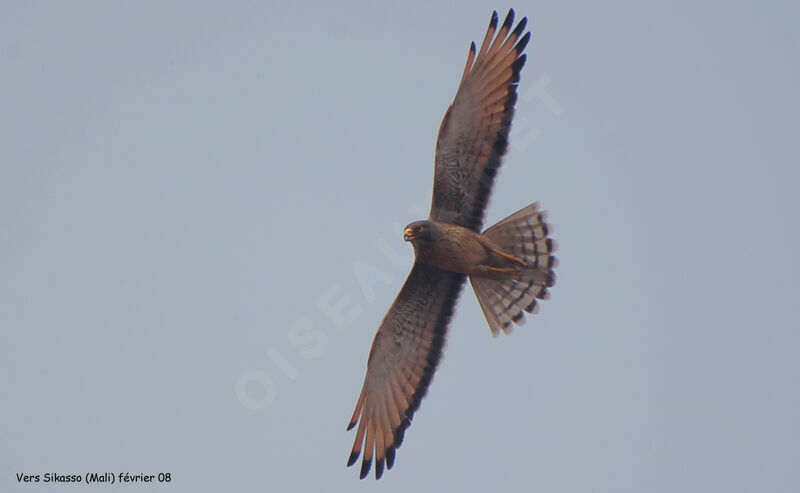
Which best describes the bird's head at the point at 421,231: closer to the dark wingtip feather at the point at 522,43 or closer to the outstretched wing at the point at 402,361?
the outstretched wing at the point at 402,361

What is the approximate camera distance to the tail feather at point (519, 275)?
11.5 meters

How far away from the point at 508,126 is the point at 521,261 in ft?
4.28

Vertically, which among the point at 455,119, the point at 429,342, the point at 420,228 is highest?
the point at 455,119

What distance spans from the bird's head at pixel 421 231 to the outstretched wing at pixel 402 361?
65cm

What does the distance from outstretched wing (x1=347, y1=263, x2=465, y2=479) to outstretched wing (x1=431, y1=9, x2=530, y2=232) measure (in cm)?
73

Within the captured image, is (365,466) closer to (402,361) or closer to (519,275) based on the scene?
(402,361)

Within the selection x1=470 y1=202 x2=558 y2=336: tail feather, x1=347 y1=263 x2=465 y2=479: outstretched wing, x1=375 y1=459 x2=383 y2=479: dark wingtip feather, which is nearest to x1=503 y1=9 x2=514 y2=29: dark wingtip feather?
x1=470 y1=202 x2=558 y2=336: tail feather

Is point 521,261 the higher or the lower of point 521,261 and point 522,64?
the lower

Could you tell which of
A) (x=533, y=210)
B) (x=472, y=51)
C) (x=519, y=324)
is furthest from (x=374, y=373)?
→ (x=472, y=51)

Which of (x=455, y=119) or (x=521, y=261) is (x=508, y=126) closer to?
(x=455, y=119)

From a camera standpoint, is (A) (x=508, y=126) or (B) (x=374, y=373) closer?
(A) (x=508, y=126)

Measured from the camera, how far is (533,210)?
11.5 m

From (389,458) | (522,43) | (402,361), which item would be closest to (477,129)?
(522,43)

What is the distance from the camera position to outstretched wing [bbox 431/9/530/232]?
11000 mm
